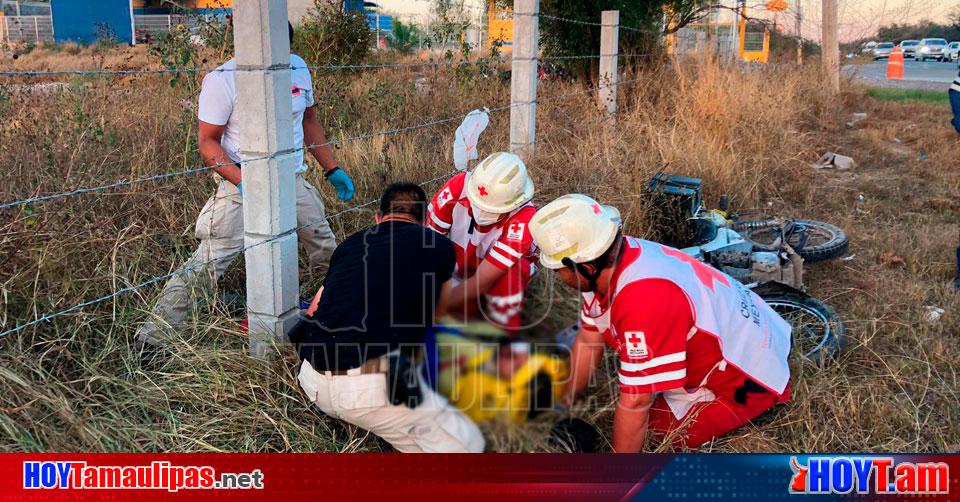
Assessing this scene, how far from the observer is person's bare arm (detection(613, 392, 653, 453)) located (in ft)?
8.52

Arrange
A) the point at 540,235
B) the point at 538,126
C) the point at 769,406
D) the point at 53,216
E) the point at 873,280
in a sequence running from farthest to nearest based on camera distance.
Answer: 1. the point at 538,126
2. the point at 873,280
3. the point at 53,216
4. the point at 769,406
5. the point at 540,235

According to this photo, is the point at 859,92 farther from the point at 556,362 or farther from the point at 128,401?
the point at 128,401

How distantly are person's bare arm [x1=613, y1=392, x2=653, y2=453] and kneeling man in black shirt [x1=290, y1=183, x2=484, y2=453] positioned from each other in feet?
1.68

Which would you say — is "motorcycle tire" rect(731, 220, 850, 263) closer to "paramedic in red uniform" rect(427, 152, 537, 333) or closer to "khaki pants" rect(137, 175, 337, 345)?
"paramedic in red uniform" rect(427, 152, 537, 333)

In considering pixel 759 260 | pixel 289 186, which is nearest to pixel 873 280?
pixel 759 260

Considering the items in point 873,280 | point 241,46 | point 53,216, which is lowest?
point 873,280

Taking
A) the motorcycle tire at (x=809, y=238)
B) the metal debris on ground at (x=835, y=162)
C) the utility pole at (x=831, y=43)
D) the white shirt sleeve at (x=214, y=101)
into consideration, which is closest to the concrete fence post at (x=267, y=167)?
the white shirt sleeve at (x=214, y=101)

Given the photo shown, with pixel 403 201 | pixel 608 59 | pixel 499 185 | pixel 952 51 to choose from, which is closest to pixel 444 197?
pixel 499 185

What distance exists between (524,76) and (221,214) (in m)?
2.92

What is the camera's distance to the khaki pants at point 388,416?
8.98 ft

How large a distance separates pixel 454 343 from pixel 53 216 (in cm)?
200

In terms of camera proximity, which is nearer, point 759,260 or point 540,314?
point 540,314

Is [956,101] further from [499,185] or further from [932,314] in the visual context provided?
[499,185]

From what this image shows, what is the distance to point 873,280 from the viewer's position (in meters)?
5.15
